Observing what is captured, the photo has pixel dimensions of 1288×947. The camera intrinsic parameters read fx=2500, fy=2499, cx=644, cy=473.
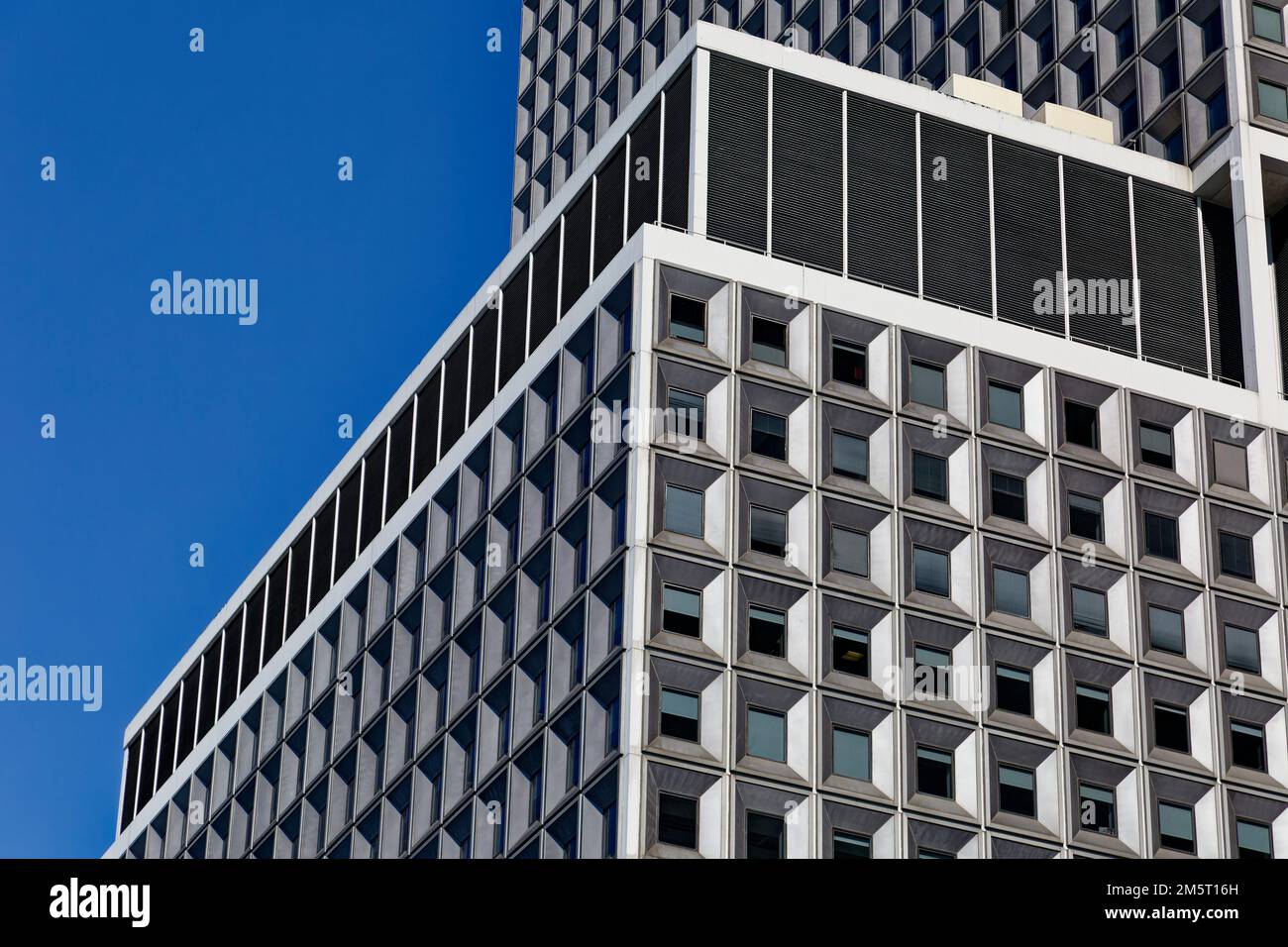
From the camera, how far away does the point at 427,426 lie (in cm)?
10125

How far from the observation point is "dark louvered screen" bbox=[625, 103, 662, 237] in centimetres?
8806

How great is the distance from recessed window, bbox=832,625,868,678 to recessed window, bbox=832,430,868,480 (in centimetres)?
599

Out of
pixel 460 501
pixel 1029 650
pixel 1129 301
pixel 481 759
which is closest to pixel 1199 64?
pixel 1129 301

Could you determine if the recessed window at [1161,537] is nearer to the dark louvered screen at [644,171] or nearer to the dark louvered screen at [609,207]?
the dark louvered screen at [644,171]

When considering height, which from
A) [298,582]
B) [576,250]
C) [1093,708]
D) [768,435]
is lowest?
[1093,708]

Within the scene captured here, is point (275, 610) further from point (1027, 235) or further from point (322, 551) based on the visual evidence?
point (1027, 235)

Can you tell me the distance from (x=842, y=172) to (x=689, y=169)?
5794 mm

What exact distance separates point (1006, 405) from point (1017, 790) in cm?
1486

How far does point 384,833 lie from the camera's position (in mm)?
91312

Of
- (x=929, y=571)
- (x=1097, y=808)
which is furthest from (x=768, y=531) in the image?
(x=1097, y=808)
